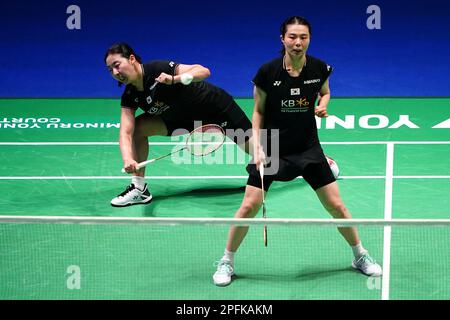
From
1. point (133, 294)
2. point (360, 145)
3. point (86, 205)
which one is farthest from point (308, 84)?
point (360, 145)

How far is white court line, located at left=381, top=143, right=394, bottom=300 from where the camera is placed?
19.6 feet

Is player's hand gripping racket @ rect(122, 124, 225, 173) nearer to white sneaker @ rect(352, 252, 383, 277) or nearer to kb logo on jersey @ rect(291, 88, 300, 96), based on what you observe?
kb logo on jersey @ rect(291, 88, 300, 96)

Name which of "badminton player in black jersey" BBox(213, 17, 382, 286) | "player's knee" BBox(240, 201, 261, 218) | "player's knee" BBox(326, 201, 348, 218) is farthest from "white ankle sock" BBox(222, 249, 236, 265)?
"player's knee" BBox(326, 201, 348, 218)

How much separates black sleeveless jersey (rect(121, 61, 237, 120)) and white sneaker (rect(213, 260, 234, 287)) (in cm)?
175

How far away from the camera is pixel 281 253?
6457 millimetres

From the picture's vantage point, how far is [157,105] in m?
7.23

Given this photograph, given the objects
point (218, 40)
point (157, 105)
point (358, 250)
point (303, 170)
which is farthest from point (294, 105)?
point (218, 40)

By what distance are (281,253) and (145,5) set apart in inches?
257

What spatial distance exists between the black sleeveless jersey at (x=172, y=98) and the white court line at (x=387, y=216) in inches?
65.1

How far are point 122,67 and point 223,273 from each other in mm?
1876

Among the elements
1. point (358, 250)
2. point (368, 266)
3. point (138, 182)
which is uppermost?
point (138, 182)

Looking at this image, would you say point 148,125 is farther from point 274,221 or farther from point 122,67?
point 274,221
